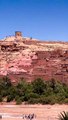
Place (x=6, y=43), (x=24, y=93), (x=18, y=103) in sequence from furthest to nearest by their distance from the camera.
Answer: (x=6, y=43) → (x=24, y=93) → (x=18, y=103)

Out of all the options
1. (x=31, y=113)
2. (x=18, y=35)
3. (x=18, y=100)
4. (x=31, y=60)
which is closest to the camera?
(x=31, y=113)

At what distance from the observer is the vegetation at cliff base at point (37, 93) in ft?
140

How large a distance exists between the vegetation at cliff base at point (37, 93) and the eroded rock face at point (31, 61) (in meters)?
6.37

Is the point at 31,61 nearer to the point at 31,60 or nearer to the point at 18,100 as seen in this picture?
the point at 31,60

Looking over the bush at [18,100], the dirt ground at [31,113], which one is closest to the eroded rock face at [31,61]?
the bush at [18,100]

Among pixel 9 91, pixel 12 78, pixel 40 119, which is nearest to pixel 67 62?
pixel 12 78

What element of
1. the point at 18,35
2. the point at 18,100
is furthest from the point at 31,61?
the point at 18,100

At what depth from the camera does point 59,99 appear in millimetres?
42969

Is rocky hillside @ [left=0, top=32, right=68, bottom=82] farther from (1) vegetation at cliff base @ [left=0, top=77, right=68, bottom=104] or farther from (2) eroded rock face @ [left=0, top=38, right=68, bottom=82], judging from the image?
(1) vegetation at cliff base @ [left=0, top=77, right=68, bottom=104]

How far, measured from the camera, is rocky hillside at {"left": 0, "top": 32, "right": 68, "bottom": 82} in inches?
2350

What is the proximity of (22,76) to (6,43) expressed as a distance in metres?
14.0

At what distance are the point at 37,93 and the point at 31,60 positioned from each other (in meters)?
17.2

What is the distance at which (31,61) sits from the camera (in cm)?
6425

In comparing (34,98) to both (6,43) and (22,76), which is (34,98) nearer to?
(22,76)
